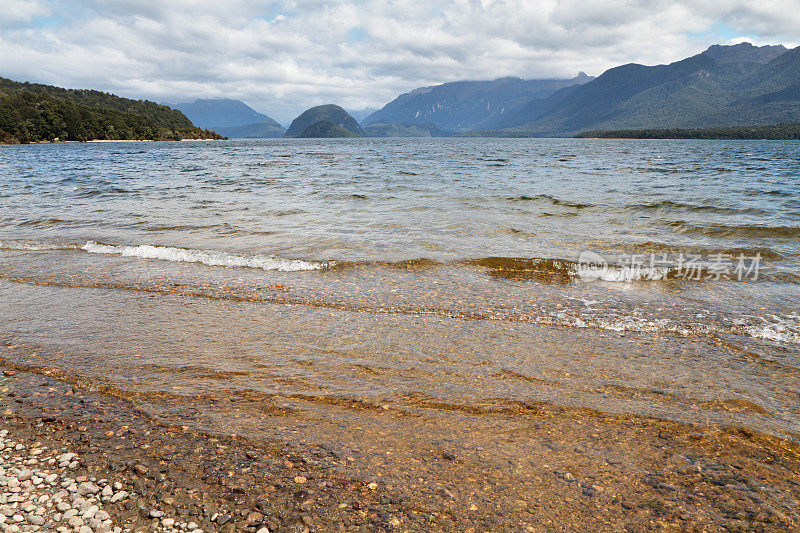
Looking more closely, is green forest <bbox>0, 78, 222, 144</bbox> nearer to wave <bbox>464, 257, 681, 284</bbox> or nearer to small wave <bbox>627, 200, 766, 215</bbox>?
wave <bbox>464, 257, 681, 284</bbox>

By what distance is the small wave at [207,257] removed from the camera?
11039 millimetres

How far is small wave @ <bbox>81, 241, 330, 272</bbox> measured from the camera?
1104 cm

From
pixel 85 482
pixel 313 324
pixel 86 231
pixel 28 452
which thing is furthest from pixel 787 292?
pixel 86 231

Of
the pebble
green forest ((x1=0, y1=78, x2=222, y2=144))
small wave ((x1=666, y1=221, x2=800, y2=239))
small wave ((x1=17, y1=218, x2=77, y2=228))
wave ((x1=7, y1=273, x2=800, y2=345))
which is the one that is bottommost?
the pebble

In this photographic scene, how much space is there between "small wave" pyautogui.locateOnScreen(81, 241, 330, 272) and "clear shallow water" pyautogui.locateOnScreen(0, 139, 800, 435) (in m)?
0.07

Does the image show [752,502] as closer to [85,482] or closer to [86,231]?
[85,482]

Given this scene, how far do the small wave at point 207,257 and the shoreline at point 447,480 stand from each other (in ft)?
21.2

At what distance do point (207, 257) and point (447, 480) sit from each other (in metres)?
10.0

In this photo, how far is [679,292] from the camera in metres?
9.17

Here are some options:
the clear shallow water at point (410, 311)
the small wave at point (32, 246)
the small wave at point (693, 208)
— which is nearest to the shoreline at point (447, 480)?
the clear shallow water at point (410, 311)

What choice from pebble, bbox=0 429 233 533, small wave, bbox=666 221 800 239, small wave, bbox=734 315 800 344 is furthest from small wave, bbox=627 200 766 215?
pebble, bbox=0 429 233 533

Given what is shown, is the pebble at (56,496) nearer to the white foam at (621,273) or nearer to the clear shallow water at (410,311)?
the clear shallow water at (410,311)

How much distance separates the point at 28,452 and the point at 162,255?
8.79m

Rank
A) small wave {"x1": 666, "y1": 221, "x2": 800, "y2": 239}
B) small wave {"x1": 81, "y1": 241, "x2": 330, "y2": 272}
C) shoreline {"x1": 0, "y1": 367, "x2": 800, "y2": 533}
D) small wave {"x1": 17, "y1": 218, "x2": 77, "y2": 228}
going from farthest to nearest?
1. small wave {"x1": 17, "y1": 218, "x2": 77, "y2": 228}
2. small wave {"x1": 666, "y1": 221, "x2": 800, "y2": 239}
3. small wave {"x1": 81, "y1": 241, "x2": 330, "y2": 272}
4. shoreline {"x1": 0, "y1": 367, "x2": 800, "y2": 533}
